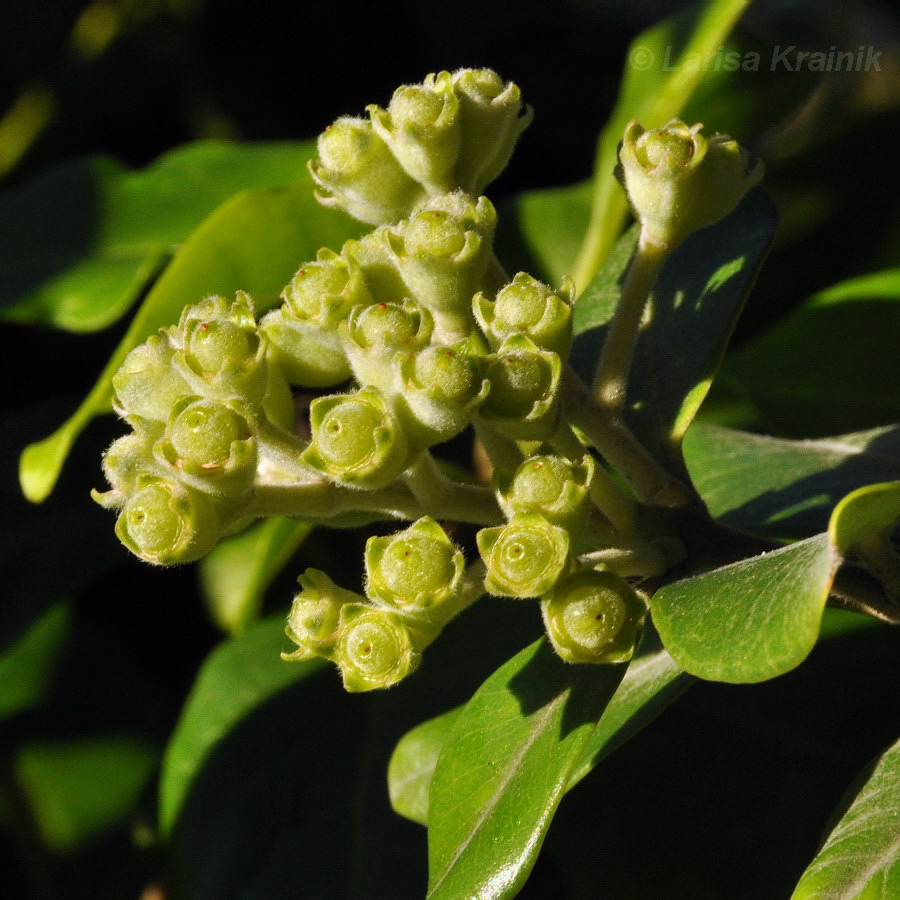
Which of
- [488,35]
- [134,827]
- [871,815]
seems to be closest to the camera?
[871,815]

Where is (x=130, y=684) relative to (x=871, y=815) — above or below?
below

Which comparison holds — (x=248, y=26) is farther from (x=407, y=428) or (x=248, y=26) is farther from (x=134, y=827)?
(x=407, y=428)

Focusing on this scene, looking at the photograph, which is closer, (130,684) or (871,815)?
(871,815)

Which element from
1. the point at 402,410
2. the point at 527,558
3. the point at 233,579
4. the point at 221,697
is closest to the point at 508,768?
the point at 527,558

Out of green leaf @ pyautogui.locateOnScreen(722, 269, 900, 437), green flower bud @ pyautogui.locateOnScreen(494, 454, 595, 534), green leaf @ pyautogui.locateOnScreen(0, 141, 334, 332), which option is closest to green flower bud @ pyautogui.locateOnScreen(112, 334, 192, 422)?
green flower bud @ pyautogui.locateOnScreen(494, 454, 595, 534)

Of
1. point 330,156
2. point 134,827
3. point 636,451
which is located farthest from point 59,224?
point 636,451

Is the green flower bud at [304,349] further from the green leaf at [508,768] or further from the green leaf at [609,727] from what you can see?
the green leaf at [609,727]
